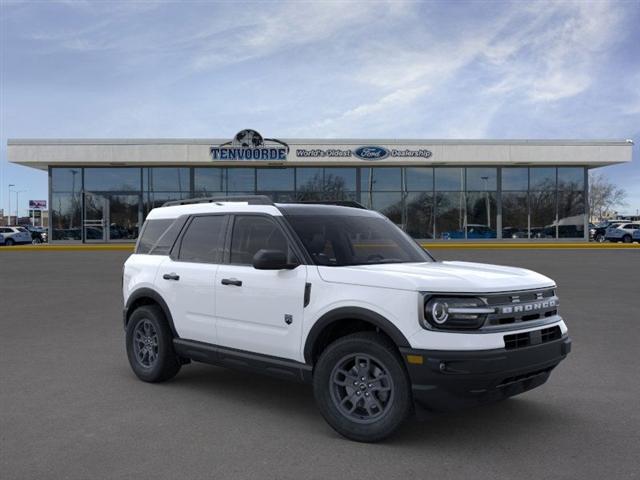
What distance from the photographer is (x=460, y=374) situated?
14.0 feet

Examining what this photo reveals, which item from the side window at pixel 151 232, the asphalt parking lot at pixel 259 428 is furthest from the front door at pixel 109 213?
the side window at pixel 151 232

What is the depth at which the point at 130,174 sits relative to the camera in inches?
1533

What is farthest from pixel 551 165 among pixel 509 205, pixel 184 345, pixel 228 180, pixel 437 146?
pixel 184 345

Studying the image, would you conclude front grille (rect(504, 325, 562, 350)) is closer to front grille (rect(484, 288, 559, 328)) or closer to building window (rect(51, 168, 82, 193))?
front grille (rect(484, 288, 559, 328))

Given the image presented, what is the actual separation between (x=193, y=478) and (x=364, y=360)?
4.89 ft

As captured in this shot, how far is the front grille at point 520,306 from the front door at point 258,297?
1.51 meters

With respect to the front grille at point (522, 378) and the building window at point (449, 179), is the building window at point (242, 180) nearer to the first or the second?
the building window at point (449, 179)

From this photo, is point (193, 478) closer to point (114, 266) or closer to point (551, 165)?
point (114, 266)

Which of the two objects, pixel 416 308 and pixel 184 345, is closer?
pixel 416 308

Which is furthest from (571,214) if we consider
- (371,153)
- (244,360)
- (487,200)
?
(244,360)

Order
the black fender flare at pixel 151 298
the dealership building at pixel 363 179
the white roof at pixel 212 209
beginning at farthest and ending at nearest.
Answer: the dealership building at pixel 363 179
the black fender flare at pixel 151 298
the white roof at pixel 212 209

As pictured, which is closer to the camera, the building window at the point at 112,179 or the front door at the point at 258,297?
the front door at the point at 258,297

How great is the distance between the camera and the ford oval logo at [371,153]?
37.4 meters

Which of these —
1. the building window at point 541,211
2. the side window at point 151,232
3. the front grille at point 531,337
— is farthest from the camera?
the building window at point 541,211
